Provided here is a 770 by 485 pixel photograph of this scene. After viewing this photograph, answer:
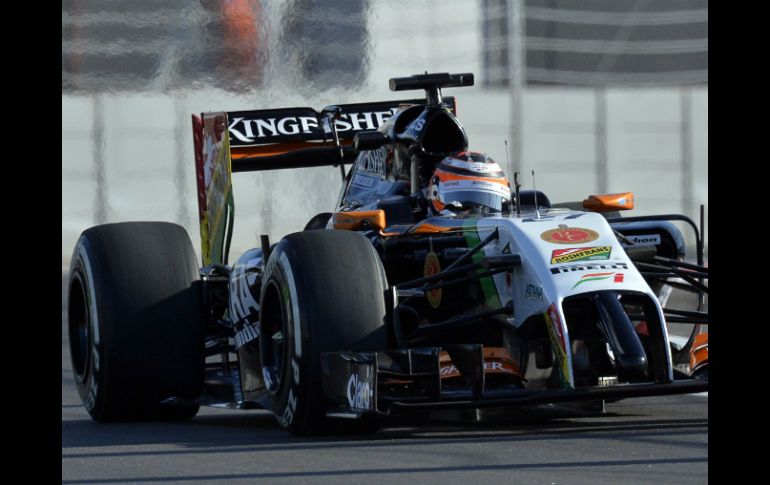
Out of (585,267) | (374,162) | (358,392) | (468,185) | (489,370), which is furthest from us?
(374,162)

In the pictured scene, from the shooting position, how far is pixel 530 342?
816 centimetres

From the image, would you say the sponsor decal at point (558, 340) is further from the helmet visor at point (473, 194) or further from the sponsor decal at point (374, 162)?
the sponsor decal at point (374, 162)

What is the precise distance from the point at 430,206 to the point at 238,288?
1.13 meters

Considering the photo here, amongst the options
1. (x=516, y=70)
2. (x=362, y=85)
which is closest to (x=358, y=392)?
(x=362, y=85)

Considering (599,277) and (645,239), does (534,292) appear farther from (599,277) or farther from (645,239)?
(645,239)

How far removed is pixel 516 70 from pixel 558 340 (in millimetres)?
9194

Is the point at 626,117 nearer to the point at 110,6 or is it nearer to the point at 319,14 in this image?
the point at 319,14

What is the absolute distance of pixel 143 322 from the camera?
905cm

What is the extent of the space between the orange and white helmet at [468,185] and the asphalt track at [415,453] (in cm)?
129

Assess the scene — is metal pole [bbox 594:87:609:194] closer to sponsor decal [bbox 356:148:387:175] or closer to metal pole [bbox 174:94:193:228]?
metal pole [bbox 174:94:193:228]

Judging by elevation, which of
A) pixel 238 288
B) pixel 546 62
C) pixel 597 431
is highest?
pixel 546 62

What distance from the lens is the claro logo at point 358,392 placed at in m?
7.39

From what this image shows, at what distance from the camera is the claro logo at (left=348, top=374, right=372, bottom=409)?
24.2ft
